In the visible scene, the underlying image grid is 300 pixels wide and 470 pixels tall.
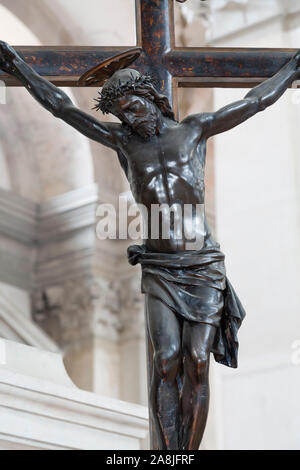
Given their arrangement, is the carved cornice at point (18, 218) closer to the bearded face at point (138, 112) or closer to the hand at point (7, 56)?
the hand at point (7, 56)

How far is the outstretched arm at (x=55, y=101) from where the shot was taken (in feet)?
10.9

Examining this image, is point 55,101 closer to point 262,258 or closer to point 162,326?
point 162,326

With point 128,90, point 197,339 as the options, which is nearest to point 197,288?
point 197,339

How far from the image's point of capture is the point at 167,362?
2.93 meters

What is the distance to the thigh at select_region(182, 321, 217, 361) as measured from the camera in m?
2.96

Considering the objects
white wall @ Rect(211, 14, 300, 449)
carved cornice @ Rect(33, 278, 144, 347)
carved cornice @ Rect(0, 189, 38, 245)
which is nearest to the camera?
white wall @ Rect(211, 14, 300, 449)

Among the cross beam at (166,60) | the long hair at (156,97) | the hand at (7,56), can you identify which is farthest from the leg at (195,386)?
the hand at (7,56)

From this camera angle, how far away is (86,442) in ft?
15.6

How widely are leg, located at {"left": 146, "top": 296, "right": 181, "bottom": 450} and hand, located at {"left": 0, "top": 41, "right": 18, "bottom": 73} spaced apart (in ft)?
3.87

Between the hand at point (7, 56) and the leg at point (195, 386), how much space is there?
1.27 m

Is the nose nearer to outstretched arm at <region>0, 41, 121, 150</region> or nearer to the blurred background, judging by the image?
outstretched arm at <region>0, 41, 121, 150</region>

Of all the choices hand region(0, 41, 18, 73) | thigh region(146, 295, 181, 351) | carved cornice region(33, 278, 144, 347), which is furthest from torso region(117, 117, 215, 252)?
carved cornice region(33, 278, 144, 347)

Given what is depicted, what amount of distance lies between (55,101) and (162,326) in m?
1.01
